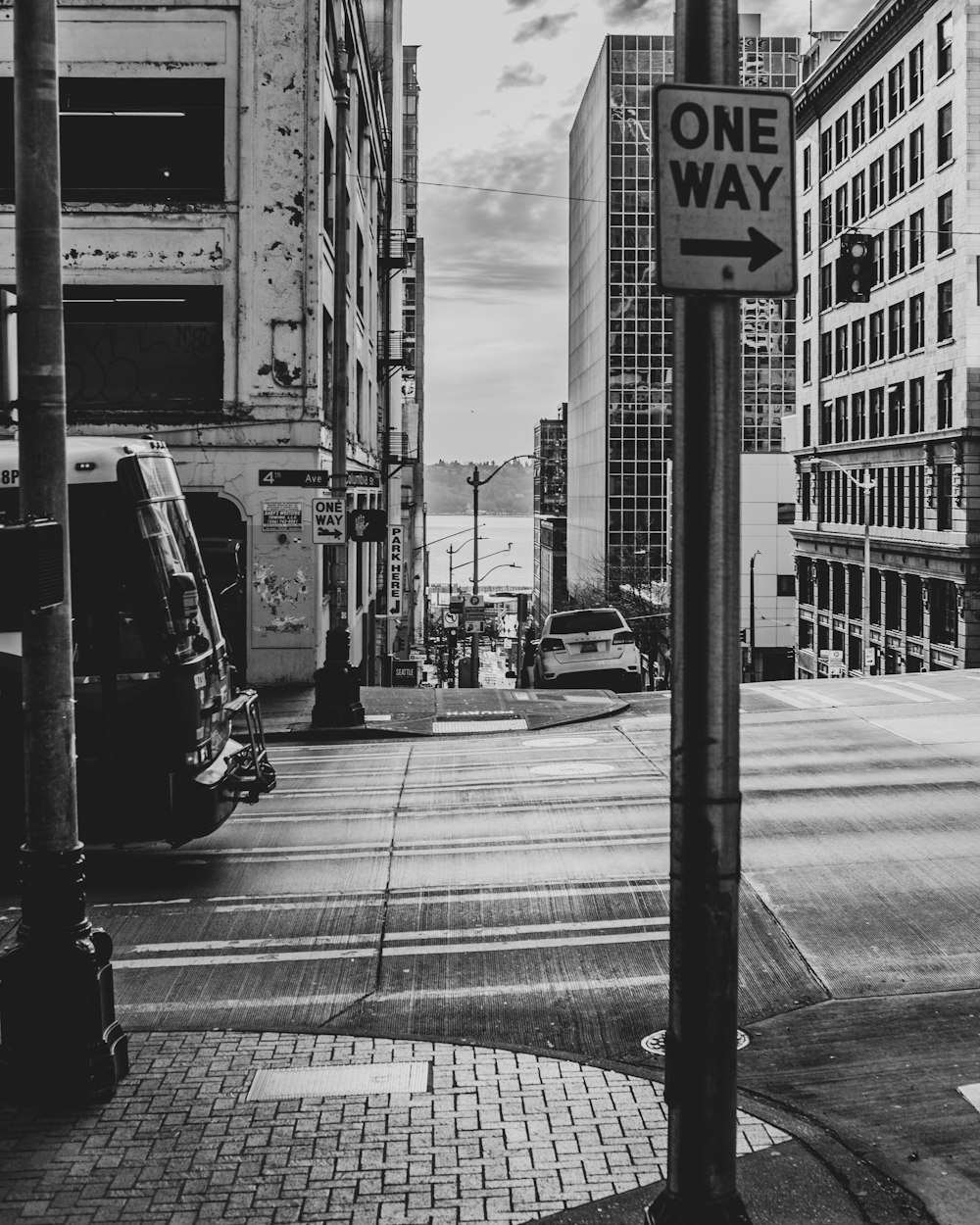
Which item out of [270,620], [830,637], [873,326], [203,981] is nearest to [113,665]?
[203,981]

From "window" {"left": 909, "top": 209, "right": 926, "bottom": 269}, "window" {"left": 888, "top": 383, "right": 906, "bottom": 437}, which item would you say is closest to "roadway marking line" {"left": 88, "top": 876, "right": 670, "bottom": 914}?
"window" {"left": 909, "top": 209, "right": 926, "bottom": 269}

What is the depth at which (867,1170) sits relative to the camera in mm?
6023

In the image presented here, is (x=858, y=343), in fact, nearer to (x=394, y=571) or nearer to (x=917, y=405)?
(x=917, y=405)

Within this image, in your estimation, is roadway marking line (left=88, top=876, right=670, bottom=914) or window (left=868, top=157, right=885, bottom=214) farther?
window (left=868, top=157, right=885, bottom=214)

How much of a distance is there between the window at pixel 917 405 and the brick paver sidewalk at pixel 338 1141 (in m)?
55.0

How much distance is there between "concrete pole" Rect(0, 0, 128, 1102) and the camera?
676 centimetres

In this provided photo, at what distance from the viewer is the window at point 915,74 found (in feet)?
188

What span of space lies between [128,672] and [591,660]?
16424 mm

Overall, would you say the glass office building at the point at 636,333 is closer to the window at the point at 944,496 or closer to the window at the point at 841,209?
the window at the point at 841,209

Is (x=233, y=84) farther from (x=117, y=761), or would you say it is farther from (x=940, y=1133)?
(x=940, y=1133)

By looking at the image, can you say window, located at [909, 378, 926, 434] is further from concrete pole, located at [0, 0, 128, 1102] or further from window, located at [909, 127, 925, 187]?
concrete pole, located at [0, 0, 128, 1102]

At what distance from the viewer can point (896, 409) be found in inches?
2399

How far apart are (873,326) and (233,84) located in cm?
4632

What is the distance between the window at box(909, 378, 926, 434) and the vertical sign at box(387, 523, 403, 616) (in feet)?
81.6
